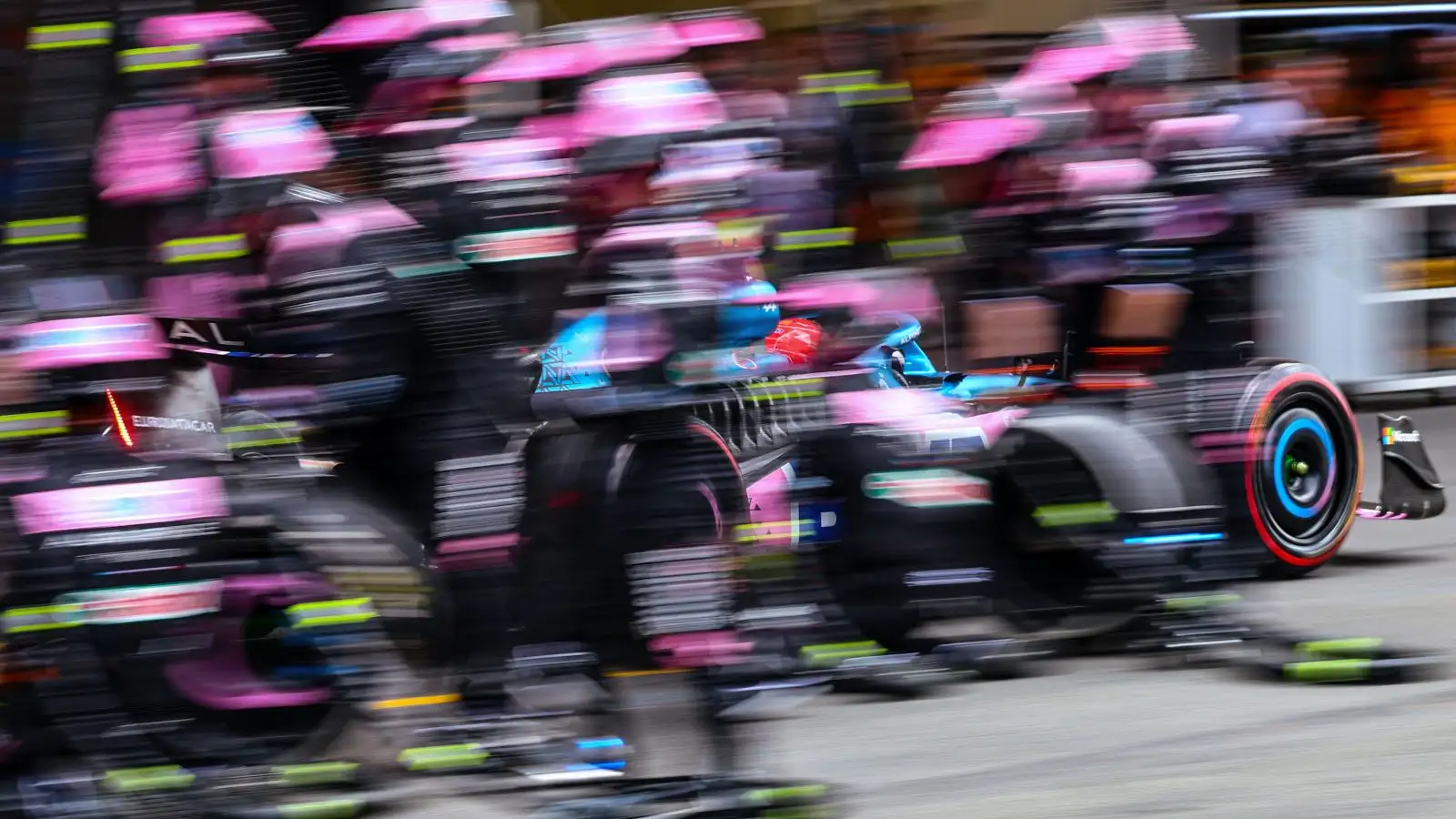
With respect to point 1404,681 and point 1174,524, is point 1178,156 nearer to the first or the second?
point 1174,524

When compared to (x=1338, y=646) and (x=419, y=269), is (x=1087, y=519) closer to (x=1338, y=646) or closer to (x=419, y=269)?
(x=1338, y=646)

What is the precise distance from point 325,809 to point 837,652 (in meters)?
1.79

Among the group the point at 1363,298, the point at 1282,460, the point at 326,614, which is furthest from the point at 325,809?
the point at 1363,298

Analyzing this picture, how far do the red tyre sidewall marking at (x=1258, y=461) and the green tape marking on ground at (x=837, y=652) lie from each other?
152 centimetres

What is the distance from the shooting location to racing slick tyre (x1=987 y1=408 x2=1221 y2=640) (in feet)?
18.9

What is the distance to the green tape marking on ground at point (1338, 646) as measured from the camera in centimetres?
564

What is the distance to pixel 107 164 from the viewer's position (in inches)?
150

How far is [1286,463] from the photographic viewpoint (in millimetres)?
6832

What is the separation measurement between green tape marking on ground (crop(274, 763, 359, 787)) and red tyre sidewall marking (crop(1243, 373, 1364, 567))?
324cm

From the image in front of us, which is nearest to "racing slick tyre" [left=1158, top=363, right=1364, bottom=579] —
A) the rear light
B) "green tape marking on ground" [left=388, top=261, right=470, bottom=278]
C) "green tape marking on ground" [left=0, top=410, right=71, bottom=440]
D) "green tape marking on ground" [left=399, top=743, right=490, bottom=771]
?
"green tape marking on ground" [left=399, top=743, right=490, bottom=771]

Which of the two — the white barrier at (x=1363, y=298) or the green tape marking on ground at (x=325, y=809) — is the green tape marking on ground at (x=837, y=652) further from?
the white barrier at (x=1363, y=298)

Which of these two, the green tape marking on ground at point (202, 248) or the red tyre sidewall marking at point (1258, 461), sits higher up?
the green tape marking on ground at point (202, 248)

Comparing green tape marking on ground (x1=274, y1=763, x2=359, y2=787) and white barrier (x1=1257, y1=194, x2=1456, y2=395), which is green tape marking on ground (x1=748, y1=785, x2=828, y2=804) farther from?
white barrier (x1=1257, y1=194, x2=1456, y2=395)

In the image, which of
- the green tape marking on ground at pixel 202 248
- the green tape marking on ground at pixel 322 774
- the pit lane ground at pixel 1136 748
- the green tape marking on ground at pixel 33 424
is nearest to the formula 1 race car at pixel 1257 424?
the pit lane ground at pixel 1136 748
